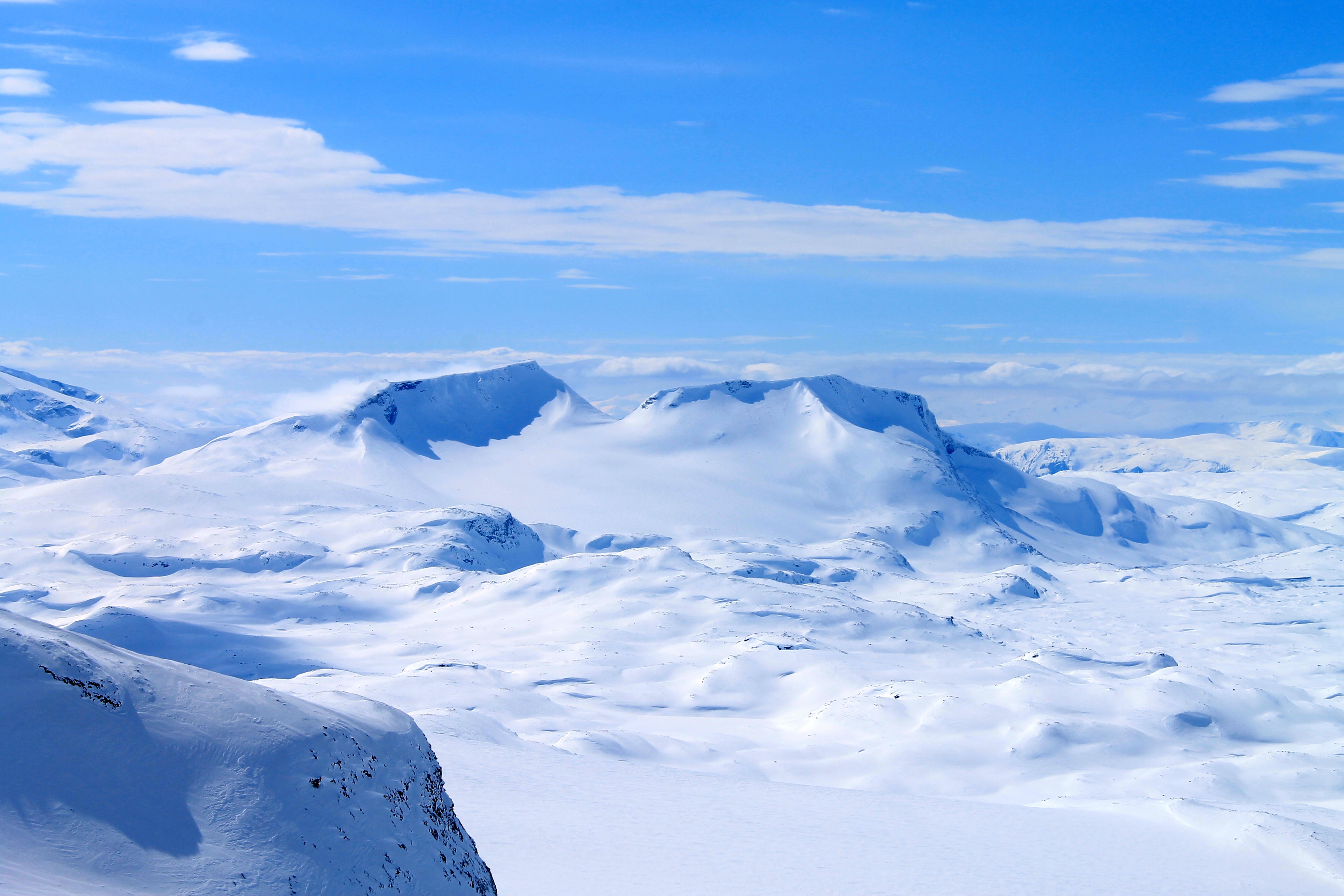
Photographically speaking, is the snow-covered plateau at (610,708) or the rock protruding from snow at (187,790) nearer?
the rock protruding from snow at (187,790)

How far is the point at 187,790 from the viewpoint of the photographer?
13.8 meters

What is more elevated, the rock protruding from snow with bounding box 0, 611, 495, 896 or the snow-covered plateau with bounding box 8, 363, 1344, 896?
the rock protruding from snow with bounding box 0, 611, 495, 896

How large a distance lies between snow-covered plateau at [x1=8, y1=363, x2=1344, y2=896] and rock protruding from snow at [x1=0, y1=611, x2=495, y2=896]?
0.05 metres

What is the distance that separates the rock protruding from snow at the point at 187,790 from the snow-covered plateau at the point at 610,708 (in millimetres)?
46

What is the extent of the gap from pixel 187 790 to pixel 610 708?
58168 mm

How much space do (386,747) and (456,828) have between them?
1.97 meters

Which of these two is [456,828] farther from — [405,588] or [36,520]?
[36,520]

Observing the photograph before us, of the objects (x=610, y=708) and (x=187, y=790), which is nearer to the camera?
(x=187, y=790)

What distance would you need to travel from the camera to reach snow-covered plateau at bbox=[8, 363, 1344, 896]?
46.0 ft

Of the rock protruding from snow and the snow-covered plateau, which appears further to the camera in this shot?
the snow-covered plateau

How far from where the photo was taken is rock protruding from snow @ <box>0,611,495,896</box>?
1232 centimetres

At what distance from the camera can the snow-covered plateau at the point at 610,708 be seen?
14023mm

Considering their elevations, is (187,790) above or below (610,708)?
above

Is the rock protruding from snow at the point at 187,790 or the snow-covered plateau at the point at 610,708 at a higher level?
the rock protruding from snow at the point at 187,790
